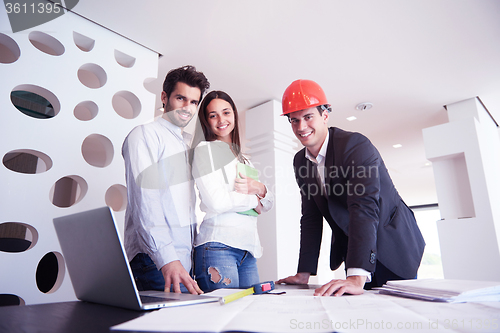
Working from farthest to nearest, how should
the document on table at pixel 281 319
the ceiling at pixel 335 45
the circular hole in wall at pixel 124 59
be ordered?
1. the circular hole in wall at pixel 124 59
2. the ceiling at pixel 335 45
3. the document on table at pixel 281 319

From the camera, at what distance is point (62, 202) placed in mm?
4746

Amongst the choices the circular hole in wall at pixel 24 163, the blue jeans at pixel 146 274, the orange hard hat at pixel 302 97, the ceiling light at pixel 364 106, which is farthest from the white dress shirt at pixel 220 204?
the ceiling light at pixel 364 106

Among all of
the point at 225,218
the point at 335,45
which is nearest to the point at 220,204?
the point at 225,218

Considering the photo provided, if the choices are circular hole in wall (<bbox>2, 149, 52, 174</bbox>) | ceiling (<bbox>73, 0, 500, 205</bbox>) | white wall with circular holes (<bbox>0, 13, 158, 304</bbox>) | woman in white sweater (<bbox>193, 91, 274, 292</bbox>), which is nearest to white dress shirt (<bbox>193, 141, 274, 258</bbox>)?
woman in white sweater (<bbox>193, 91, 274, 292</bbox>)

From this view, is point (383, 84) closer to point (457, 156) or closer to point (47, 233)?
point (457, 156)

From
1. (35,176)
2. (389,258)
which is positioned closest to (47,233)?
(35,176)

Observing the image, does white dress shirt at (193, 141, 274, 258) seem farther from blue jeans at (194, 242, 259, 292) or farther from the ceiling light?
the ceiling light

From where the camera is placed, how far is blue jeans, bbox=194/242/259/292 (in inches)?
48.6

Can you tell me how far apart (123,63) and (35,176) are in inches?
49.1

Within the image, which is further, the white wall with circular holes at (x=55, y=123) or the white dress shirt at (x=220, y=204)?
the white wall with circular holes at (x=55, y=123)

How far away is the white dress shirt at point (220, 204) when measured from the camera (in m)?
1.32

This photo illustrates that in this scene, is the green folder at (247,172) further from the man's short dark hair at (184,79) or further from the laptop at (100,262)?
the laptop at (100,262)

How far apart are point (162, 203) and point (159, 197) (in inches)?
1.3

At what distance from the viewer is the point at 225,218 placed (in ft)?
4.50
